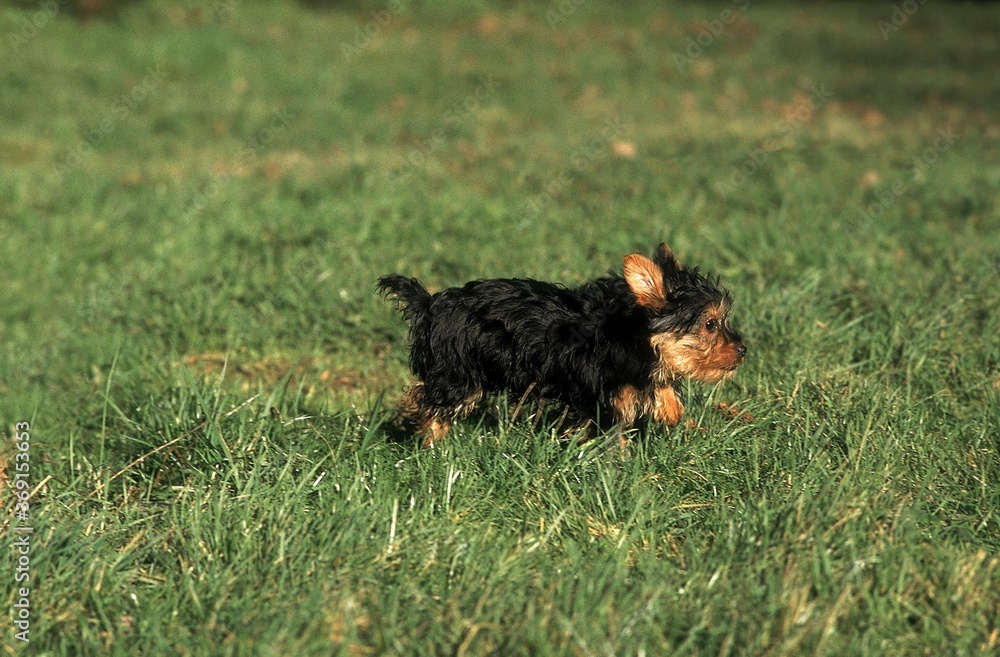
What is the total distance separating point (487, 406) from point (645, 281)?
1098mm

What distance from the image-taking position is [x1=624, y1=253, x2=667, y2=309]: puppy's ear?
4.03 metres

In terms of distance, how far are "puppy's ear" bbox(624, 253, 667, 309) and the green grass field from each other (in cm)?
62

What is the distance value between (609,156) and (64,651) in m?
7.64

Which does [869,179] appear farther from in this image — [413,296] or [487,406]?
[413,296]

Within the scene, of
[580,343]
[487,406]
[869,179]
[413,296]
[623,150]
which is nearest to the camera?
[580,343]

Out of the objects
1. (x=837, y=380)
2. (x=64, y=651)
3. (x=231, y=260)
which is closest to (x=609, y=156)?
(x=231, y=260)

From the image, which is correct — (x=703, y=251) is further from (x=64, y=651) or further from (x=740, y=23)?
(x=740, y=23)

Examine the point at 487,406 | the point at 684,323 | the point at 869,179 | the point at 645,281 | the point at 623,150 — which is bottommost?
the point at 487,406

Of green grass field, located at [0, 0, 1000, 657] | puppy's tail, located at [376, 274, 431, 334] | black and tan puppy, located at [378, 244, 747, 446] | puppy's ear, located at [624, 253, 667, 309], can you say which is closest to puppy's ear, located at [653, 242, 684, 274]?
black and tan puppy, located at [378, 244, 747, 446]

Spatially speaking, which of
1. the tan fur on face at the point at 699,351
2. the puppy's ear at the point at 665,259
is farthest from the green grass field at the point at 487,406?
the puppy's ear at the point at 665,259

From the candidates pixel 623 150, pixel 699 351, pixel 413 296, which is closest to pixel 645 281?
pixel 699 351

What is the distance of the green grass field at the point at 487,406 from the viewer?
3.37m

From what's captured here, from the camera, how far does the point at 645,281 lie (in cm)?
407

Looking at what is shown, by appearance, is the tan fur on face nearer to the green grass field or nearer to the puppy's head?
the puppy's head
